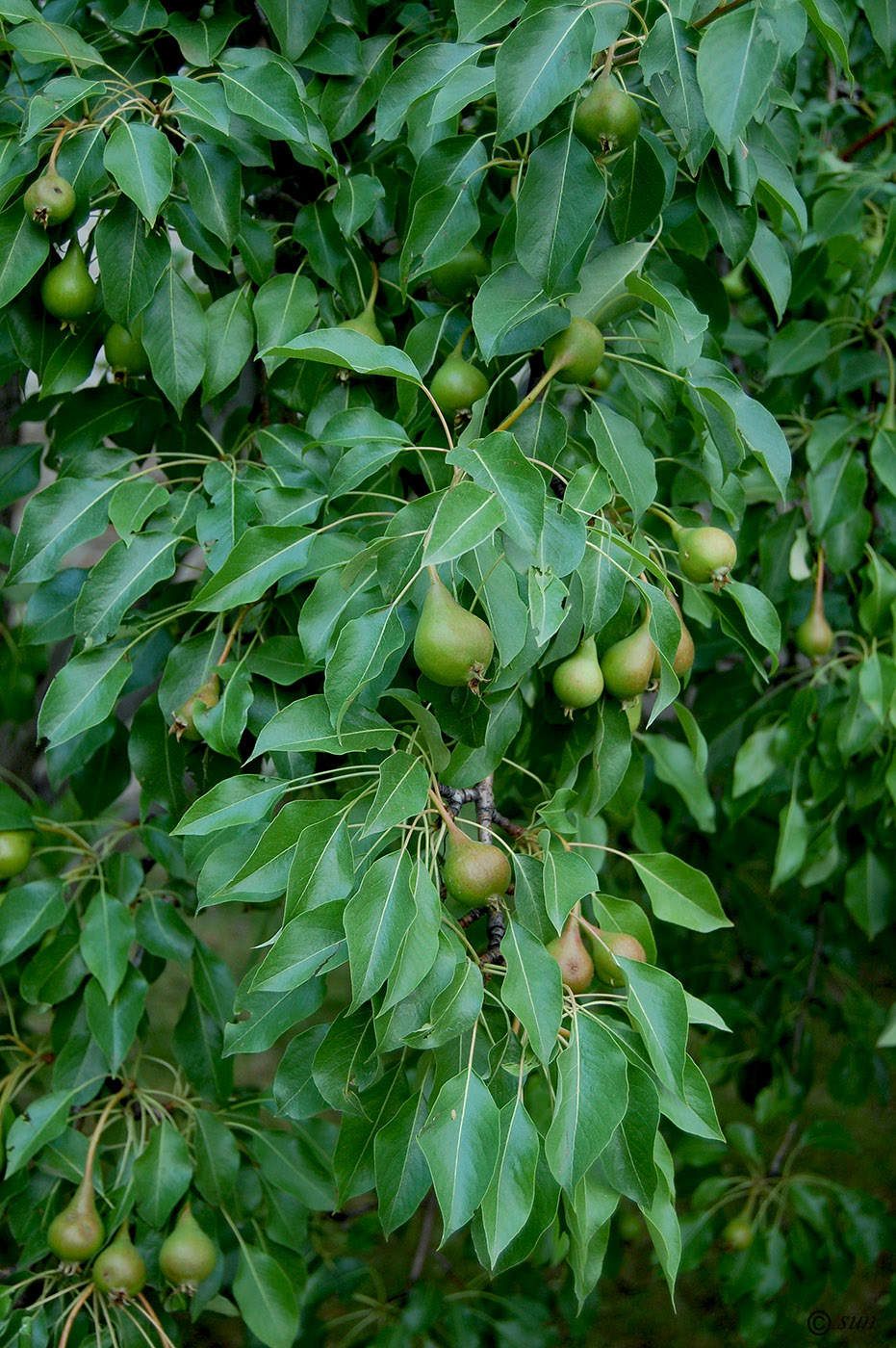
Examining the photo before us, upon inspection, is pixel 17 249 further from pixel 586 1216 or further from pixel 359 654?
pixel 586 1216

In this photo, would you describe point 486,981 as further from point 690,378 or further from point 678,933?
point 678,933

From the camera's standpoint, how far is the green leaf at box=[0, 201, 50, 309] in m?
1.16

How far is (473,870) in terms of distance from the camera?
957 millimetres

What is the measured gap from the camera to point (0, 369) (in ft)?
4.48

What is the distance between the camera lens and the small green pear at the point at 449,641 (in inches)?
35.0

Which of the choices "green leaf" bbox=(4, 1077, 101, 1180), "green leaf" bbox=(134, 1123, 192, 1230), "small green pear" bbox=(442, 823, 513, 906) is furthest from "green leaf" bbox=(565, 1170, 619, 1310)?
"green leaf" bbox=(4, 1077, 101, 1180)

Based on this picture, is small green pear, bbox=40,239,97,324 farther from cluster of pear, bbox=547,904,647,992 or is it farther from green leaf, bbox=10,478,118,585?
cluster of pear, bbox=547,904,647,992

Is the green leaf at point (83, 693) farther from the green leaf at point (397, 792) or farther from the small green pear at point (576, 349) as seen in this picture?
the small green pear at point (576, 349)

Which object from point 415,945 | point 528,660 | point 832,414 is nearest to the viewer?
point 415,945

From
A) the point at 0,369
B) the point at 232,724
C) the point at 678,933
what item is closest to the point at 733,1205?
the point at 678,933

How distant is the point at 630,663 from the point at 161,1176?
815 millimetres

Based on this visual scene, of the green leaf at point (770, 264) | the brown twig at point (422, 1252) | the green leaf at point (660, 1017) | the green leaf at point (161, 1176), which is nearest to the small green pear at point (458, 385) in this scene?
the green leaf at point (770, 264)

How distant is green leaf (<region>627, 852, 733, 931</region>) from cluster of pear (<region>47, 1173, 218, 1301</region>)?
2.24ft

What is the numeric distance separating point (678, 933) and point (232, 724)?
123cm
